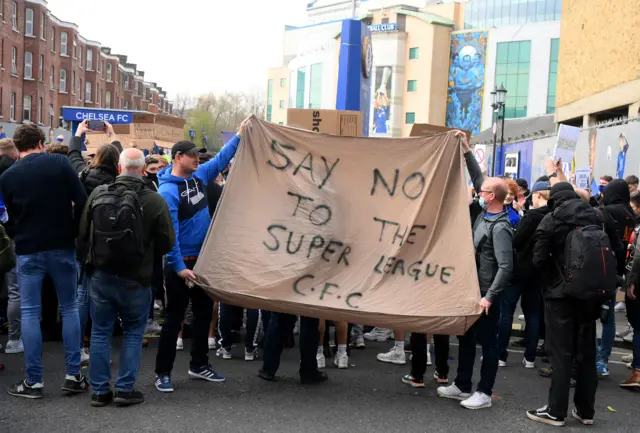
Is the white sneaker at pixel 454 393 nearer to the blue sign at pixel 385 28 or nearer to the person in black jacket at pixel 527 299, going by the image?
the person in black jacket at pixel 527 299

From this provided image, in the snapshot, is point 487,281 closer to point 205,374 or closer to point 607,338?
point 607,338

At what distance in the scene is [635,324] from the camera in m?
6.96

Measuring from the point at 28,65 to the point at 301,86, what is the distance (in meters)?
33.8

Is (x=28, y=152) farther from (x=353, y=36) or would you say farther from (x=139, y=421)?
(x=353, y=36)

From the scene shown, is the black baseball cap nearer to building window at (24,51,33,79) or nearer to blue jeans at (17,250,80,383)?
blue jeans at (17,250,80,383)

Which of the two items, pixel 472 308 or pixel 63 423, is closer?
pixel 63 423

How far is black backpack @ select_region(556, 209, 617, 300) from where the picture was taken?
214 inches

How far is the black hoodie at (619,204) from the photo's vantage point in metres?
7.83

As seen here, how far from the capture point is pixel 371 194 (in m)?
6.23

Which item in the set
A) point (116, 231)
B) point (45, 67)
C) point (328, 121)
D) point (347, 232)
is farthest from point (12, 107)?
point (116, 231)

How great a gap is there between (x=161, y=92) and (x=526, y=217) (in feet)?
396

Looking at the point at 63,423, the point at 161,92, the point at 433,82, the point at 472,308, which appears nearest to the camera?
the point at 63,423

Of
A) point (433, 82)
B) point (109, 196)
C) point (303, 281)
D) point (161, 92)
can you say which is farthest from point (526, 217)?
point (161, 92)

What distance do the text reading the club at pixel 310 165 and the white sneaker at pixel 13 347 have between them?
322 centimetres
